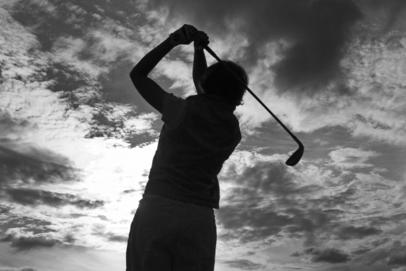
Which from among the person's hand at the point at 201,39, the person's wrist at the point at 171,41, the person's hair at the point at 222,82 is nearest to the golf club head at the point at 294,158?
the person's hair at the point at 222,82

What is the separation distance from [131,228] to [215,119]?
1.06 metres

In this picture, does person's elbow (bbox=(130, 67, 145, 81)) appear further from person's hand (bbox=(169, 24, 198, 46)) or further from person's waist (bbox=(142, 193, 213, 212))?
person's waist (bbox=(142, 193, 213, 212))

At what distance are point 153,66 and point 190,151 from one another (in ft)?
2.46

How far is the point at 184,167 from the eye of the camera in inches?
126

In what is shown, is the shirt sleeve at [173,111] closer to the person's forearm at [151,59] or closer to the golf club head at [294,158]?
the person's forearm at [151,59]

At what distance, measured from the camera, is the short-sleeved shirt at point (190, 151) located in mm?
3145

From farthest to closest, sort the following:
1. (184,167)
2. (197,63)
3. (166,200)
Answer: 1. (197,63)
2. (184,167)
3. (166,200)

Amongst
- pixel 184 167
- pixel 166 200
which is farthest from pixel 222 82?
pixel 166 200

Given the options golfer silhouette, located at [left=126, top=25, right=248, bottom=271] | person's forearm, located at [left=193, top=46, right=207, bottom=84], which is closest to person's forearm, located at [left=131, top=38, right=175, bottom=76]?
golfer silhouette, located at [left=126, top=25, right=248, bottom=271]

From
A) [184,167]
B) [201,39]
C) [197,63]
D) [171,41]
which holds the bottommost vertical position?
[184,167]

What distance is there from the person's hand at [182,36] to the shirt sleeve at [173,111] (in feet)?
1.47

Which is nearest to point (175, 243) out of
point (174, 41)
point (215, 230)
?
point (215, 230)

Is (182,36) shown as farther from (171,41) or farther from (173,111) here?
(173,111)

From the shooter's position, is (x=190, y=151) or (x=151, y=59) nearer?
(x=190, y=151)
